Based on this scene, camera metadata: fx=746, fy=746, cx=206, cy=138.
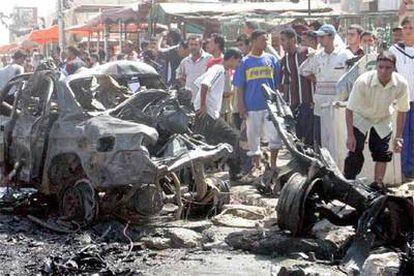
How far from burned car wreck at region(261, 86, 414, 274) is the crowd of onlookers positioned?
131 cm

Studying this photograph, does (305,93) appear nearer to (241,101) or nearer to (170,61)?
(241,101)

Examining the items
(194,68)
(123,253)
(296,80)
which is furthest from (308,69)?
(123,253)


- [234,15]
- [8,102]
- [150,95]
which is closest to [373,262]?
[150,95]

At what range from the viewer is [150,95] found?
884 centimetres

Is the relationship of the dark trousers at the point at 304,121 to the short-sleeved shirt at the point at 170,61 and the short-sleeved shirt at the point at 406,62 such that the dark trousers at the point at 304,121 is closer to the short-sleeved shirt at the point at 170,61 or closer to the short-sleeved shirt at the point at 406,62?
the short-sleeved shirt at the point at 406,62

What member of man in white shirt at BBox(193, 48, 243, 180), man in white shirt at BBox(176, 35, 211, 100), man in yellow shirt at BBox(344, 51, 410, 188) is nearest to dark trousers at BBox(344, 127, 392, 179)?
man in yellow shirt at BBox(344, 51, 410, 188)

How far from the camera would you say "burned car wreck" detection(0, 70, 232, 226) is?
7.78m

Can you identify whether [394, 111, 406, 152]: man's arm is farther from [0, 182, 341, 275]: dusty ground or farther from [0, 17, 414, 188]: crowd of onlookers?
[0, 182, 341, 275]: dusty ground

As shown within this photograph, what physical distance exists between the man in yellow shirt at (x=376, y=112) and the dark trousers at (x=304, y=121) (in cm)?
253

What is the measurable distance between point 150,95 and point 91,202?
1585 mm

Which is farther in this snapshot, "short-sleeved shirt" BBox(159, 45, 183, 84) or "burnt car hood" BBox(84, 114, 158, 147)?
"short-sleeved shirt" BBox(159, 45, 183, 84)

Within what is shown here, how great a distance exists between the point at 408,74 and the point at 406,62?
172 millimetres

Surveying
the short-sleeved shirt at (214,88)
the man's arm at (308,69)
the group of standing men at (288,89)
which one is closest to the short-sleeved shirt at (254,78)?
Answer: the group of standing men at (288,89)

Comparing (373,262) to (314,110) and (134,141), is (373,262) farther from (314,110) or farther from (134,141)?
(314,110)
